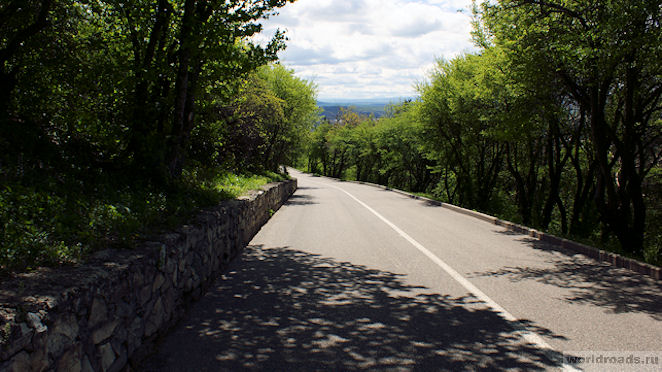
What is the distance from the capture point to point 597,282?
Result: 695 cm

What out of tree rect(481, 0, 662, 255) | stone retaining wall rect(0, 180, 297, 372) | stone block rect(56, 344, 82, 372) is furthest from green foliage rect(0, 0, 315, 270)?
tree rect(481, 0, 662, 255)

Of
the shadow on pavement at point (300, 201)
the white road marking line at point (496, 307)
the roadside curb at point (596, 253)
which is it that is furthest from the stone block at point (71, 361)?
the shadow on pavement at point (300, 201)

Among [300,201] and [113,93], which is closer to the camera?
[113,93]

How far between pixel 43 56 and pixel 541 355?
31.7 ft

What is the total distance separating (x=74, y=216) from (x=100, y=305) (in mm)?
1960

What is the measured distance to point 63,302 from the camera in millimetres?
2951

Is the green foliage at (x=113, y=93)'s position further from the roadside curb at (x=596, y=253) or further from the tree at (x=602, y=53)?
the roadside curb at (x=596, y=253)

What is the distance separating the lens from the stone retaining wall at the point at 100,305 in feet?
8.66

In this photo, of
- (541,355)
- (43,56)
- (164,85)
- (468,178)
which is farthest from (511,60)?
(468,178)

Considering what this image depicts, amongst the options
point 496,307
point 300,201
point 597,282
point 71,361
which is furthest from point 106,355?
point 300,201

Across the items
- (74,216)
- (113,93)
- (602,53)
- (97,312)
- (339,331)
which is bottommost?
(339,331)

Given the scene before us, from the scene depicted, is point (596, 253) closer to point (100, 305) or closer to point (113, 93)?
point (100, 305)

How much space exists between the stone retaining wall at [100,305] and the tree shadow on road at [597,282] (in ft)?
15.4

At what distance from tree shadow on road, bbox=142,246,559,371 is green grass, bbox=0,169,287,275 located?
1197 millimetres
